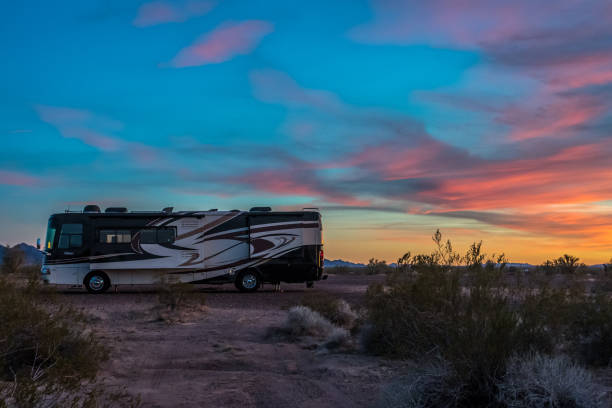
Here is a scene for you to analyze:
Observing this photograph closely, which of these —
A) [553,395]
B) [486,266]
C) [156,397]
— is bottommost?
[156,397]

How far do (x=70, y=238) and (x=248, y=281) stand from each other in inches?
310

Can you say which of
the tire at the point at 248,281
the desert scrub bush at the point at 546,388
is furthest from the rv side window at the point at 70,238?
the desert scrub bush at the point at 546,388

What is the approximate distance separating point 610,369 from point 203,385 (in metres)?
6.00

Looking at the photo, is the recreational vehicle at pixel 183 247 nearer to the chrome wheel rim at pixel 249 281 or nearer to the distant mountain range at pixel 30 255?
the chrome wheel rim at pixel 249 281

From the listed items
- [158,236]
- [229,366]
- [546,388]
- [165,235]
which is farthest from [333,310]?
[158,236]

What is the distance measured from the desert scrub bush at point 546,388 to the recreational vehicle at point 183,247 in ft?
62.6

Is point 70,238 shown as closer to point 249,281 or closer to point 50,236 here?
point 50,236

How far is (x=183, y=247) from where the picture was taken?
24312 mm

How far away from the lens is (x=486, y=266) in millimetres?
Result: 7211

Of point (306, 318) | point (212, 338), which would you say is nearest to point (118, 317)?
point (212, 338)

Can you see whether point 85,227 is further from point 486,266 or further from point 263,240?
point 486,266

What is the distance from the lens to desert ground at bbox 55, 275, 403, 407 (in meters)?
7.32

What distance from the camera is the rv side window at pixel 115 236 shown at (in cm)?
2400

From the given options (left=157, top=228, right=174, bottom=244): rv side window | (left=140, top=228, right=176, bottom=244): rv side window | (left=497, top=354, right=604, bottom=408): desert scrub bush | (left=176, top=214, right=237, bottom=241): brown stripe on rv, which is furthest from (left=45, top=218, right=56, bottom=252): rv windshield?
(left=497, top=354, right=604, bottom=408): desert scrub bush
